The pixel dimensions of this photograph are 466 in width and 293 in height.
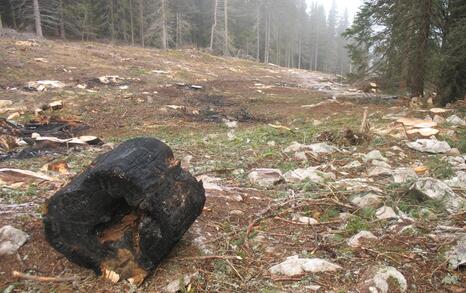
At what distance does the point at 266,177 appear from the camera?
5.78 metres

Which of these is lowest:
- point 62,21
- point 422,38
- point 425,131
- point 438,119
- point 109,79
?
point 425,131

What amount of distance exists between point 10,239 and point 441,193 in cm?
456

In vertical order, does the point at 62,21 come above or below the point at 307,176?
above

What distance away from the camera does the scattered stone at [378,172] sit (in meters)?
5.87

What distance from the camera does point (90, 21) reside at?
36781mm

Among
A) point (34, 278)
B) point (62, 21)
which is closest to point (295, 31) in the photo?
point (62, 21)

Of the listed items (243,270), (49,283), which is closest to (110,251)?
(49,283)

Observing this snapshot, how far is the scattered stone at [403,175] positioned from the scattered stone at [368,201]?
800mm

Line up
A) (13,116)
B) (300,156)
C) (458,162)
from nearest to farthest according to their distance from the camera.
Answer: (458,162) < (300,156) < (13,116)

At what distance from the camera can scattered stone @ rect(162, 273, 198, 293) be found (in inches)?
122

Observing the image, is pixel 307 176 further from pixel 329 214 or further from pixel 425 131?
pixel 425 131

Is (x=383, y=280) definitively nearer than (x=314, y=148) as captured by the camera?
Yes

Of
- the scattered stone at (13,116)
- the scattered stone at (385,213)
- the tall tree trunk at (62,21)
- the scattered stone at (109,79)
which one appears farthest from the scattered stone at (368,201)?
the tall tree trunk at (62,21)

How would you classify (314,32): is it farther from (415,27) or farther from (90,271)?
(90,271)
